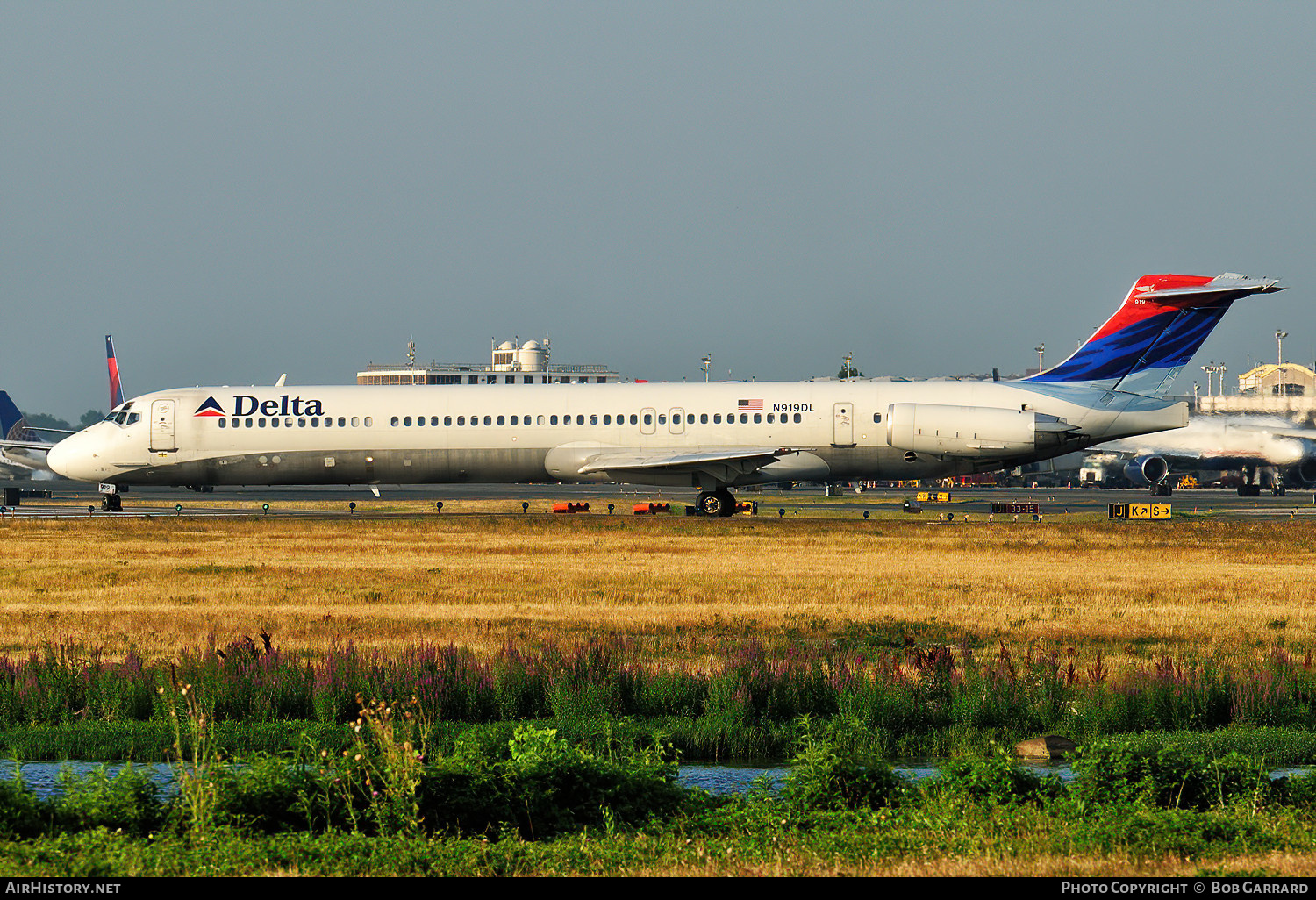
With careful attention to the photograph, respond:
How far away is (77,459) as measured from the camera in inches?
1847

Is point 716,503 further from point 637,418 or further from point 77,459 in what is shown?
point 77,459

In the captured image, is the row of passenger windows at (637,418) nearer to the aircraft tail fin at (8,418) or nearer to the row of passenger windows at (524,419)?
the row of passenger windows at (524,419)

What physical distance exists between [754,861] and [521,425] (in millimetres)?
35491

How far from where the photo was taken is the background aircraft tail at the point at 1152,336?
41.8 meters

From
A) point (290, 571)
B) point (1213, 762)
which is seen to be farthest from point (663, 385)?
point (1213, 762)

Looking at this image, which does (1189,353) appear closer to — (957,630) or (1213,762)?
(957,630)

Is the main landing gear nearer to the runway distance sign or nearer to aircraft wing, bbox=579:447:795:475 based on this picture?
aircraft wing, bbox=579:447:795:475

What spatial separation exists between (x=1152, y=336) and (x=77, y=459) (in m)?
34.9

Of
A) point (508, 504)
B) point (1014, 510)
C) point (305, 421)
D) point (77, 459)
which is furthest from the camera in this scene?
point (508, 504)

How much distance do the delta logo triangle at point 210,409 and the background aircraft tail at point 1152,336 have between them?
90.0 feet

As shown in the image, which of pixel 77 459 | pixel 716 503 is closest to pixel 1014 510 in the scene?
pixel 716 503

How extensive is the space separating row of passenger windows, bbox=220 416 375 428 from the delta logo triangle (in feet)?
1.12

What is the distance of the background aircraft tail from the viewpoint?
41844 mm

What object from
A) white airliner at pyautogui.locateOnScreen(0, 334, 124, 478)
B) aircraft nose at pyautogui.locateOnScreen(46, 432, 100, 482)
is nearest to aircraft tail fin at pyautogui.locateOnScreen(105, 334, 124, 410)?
white airliner at pyautogui.locateOnScreen(0, 334, 124, 478)
